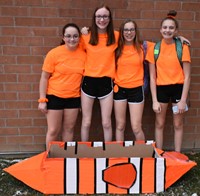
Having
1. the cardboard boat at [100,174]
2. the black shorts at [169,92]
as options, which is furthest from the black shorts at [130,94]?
the cardboard boat at [100,174]

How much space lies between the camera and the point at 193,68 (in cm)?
419

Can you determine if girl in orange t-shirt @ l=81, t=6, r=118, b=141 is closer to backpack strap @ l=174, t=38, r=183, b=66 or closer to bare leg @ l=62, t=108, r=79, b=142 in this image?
bare leg @ l=62, t=108, r=79, b=142

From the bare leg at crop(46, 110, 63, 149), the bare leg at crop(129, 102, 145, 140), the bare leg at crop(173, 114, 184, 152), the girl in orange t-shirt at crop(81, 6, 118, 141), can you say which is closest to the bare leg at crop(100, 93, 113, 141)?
the girl in orange t-shirt at crop(81, 6, 118, 141)

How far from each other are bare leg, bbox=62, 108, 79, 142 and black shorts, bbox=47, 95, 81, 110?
0.20 feet

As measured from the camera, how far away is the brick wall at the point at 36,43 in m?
3.87

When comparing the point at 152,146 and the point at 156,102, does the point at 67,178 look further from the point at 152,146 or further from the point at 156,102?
the point at 156,102

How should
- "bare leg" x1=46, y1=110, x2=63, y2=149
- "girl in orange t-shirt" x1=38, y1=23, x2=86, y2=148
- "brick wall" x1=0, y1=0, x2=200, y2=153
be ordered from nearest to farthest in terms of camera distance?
"girl in orange t-shirt" x1=38, y1=23, x2=86, y2=148 → "bare leg" x1=46, y1=110, x2=63, y2=149 → "brick wall" x1=0, y1=0, x2=200, y2=153

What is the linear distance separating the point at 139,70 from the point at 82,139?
→ 1.09 meters

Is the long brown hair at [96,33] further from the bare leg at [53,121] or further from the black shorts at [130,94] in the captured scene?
the bare leg at [53,121]

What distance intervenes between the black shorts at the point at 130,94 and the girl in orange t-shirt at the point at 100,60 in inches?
3.7

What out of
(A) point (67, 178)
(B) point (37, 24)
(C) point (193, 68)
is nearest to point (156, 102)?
(C) point (193, 68)

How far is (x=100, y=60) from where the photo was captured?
3.59m

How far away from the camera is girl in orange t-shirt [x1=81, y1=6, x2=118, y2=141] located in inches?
141

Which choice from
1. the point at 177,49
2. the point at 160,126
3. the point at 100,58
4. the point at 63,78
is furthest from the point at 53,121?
the point at 177,49
